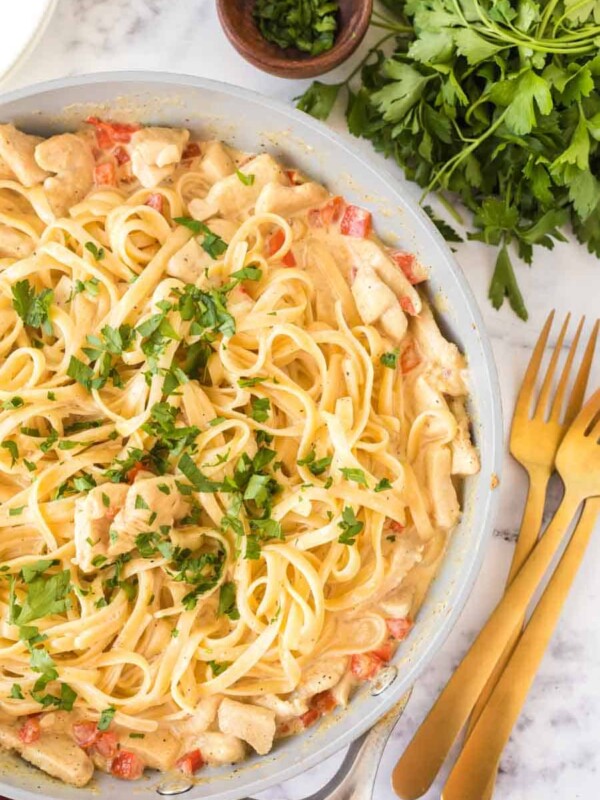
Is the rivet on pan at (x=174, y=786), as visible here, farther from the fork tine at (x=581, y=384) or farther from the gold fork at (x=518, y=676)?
the fork tine at (x=581, y=384)

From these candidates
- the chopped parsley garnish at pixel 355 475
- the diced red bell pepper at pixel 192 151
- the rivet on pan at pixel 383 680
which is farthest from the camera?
the diced red bell pepper at pixel 192 151

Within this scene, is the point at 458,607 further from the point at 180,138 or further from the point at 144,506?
the point at 180,138

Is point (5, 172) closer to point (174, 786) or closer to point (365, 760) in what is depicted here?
point (174, 786)

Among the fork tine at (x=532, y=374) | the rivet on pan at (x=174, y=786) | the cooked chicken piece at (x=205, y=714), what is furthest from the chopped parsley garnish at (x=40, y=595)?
the fork tine at (x=532, y=374)

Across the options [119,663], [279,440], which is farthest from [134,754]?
[279,440]

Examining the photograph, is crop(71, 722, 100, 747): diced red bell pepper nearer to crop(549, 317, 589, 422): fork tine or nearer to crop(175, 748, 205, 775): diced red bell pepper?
crop(175, 748, 205, 775): diced red bell pepper

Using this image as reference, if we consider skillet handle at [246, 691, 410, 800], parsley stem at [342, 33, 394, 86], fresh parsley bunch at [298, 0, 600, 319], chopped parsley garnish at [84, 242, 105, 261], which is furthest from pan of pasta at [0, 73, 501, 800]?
parsley stem at [342, 33, 394, 86]
